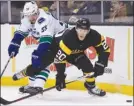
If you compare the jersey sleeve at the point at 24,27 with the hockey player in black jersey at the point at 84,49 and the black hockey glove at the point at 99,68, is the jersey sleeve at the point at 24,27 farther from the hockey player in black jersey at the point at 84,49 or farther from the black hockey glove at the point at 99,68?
the black hockey glove at the point at 99,68

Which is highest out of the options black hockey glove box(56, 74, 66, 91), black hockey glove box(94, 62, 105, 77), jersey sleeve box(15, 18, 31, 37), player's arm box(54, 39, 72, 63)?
jersey sleeve box(15, 18, 31, 37)

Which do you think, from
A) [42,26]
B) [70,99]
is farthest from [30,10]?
[70,99]

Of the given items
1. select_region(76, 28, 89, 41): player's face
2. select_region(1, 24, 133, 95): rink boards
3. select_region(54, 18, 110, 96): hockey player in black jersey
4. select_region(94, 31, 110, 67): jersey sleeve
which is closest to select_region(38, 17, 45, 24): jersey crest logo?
select_region(54, 18, 110, 96): hockey player in black jersey

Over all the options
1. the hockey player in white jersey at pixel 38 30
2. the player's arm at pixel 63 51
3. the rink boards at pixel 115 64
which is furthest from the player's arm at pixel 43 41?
the rink boards at pixel 115 64

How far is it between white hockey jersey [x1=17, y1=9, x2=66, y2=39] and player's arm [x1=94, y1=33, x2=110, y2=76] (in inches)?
16.5

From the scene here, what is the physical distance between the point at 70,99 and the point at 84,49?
482 mm

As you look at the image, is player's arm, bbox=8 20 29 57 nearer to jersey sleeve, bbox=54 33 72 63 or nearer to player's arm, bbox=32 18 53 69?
player's arm, bbox=32 18 53 69

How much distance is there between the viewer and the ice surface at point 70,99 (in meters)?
5.00

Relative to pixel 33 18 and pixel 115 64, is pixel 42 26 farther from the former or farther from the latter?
pixel 115 64

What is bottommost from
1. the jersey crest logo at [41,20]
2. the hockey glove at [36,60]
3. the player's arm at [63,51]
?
the hockey glove at [36,60]

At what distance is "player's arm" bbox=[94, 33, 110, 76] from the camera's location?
502cm

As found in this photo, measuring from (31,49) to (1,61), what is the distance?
1.26 feet

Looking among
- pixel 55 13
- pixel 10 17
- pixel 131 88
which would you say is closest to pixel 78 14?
pixel 55 13

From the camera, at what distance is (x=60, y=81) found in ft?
17.4
